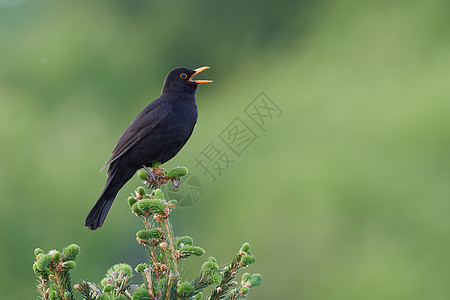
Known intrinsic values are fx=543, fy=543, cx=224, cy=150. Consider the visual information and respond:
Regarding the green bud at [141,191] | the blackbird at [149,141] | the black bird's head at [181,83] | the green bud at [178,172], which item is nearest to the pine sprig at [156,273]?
the green bud at [141,191]

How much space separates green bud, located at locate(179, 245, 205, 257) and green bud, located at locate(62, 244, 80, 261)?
1.62ft

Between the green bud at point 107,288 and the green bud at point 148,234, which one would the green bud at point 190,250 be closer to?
the green bud at point 148,234

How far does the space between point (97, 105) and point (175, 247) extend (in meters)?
21.0

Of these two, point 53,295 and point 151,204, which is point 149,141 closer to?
point 151,204

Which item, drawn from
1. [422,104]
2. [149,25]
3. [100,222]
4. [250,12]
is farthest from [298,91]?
[100,222]

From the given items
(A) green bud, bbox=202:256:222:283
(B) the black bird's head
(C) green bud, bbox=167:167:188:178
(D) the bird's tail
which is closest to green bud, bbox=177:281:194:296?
(A) green bud, bbox=202:256:222:283

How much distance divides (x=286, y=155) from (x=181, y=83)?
1142 centimetres

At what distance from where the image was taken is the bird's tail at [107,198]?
12.7ft

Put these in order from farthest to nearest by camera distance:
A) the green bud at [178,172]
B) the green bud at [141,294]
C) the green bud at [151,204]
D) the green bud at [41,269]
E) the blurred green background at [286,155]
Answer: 1. the blurred green background at [286,155]
2. the green bud at [178,172]
3. the green bud at [151,204]
4. the green bud at [141,294]
5. the green bud at [41,269]

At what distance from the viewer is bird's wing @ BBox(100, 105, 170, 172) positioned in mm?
4422

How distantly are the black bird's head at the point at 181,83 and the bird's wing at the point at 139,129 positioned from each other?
38cm

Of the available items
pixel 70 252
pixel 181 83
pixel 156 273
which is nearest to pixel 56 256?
pixel 70 252

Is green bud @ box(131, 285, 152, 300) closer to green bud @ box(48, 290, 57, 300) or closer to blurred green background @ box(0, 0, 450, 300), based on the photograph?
green bud @ box(48, 290, 57, 300)

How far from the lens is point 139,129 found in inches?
178
